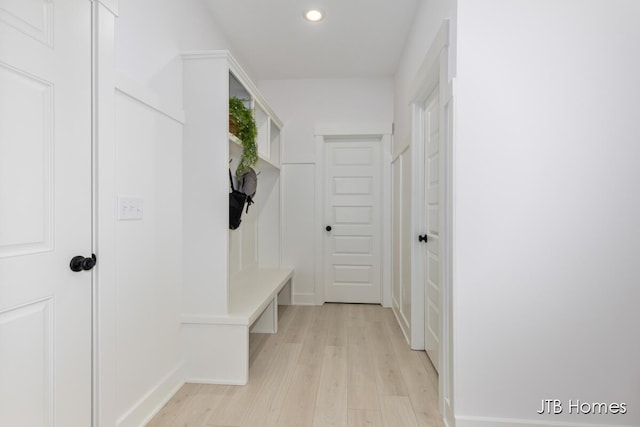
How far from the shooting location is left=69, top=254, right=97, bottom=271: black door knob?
4.32 ft

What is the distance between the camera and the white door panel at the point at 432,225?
2.33m

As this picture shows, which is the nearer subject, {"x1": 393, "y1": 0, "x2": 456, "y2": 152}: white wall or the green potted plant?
{"x1": 393, "y1": 0, "x2": 456, "y2": 152}: white wall

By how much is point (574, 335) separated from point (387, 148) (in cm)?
269

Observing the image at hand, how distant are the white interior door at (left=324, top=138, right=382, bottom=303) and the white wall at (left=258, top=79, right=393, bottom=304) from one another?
21 centimetres

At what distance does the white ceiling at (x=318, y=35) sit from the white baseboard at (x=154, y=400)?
2.56 m

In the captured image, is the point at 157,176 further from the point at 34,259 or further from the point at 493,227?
the point at 493,227

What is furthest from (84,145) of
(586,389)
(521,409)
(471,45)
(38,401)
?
(586,389)

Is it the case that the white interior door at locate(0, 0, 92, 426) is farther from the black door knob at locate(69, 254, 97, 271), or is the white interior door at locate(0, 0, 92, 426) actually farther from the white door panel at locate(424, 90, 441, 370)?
the white door panel at locate(424, 90, 441, 370)

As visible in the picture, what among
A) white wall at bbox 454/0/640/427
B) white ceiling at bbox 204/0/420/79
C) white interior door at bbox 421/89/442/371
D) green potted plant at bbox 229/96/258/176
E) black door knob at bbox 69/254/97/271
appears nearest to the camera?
black door knob at bbox 69/254/97/271

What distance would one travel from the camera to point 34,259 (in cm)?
117

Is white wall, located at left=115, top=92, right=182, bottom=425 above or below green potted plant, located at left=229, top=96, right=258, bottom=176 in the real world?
below

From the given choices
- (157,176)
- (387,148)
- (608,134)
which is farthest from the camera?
(387,148)

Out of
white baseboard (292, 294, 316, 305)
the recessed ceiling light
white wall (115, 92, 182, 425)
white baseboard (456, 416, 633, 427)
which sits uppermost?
the recessed ceiling light

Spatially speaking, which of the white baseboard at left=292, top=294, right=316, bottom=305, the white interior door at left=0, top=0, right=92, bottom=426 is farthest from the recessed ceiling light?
the white baseboard at left=292, top=294, right=316, bottom=305
